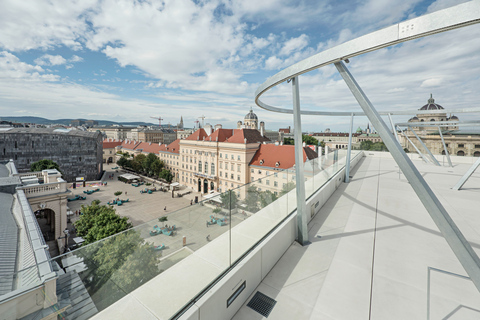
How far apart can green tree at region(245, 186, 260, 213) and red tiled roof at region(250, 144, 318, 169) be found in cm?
2940

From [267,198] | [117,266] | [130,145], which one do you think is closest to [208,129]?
[130,145]

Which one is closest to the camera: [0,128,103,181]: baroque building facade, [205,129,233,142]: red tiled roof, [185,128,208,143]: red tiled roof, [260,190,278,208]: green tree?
[260,190,278,208]: green tree

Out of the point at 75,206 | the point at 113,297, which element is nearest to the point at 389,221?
the point at 113,297

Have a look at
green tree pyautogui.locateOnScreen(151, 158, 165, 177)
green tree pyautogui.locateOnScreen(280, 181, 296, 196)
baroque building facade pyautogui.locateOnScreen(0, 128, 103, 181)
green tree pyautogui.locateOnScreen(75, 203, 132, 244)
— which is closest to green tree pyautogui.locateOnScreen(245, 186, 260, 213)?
green tree pyautogui.locateOnScreen(280, 181, 296, 196)

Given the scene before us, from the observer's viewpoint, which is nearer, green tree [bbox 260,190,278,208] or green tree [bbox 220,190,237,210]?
green tree [bbox 220,190,237,210]

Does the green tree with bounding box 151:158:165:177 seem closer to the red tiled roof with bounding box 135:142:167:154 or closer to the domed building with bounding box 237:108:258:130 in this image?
the red tiled roof with bounding box 135:142:167:154

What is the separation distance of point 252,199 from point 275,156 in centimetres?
3385

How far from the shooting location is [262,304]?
3.17 meters

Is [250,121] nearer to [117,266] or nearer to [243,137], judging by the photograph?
[243,137]

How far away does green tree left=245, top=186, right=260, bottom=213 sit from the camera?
4133 millimetres

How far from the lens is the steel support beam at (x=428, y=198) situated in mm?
2410

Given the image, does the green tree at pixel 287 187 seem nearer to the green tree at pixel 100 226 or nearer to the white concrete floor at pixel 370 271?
the white concrete floor at pixel 370 271

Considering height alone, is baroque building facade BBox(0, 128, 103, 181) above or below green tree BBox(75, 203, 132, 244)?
above

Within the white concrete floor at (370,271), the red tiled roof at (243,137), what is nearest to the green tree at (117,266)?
the white concrete floor at (370,271)
